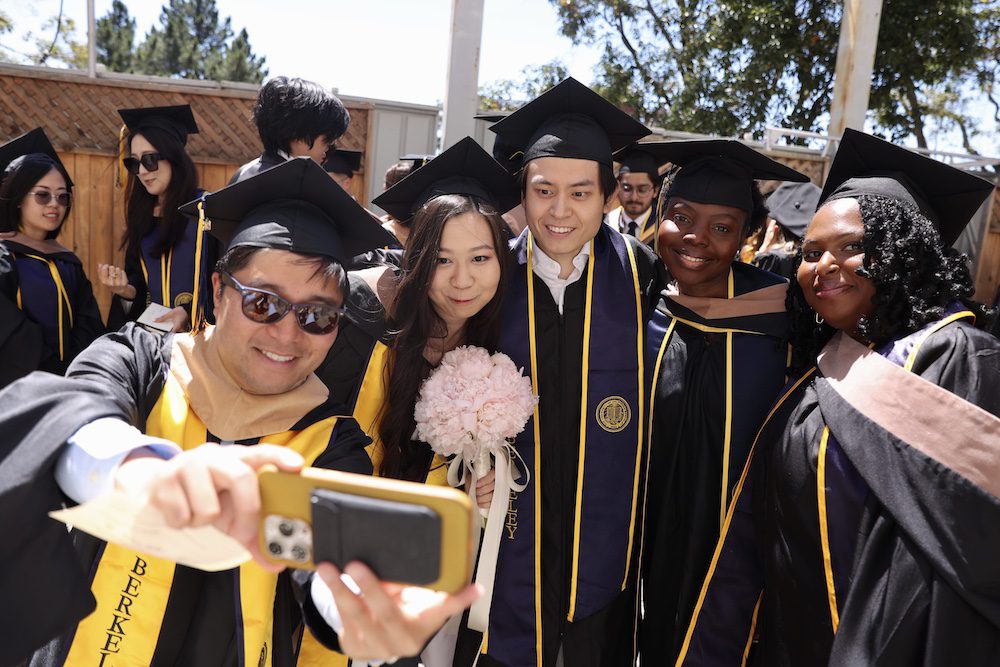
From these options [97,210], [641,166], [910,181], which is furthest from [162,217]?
[910,181]

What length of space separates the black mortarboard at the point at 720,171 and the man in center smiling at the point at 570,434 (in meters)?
0.36

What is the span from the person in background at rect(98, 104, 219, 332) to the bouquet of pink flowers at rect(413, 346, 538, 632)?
7.97 ft

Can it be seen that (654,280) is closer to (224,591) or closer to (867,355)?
(867,355)

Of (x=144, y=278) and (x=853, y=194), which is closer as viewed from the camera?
(x=853, y=194)

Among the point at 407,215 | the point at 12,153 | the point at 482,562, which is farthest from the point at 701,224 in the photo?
the point at 12,153

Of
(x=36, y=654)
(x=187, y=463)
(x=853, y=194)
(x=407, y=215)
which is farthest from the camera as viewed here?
(x=407, y=215)

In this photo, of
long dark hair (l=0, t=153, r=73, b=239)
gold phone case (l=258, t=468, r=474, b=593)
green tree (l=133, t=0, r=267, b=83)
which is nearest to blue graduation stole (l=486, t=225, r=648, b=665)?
gold phone case (l=258, t=468, r=474, b=593)

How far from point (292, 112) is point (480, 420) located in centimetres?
238

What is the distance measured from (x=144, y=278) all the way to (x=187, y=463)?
3.83 metres

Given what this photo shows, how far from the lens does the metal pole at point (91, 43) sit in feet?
21.3

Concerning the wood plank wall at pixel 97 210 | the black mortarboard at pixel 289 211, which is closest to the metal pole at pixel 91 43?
the wood plank wall at pixel 97 210

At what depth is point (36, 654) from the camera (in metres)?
1.65

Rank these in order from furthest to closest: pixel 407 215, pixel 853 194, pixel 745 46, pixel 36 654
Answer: pixel 745 46, pixel 407 215, pixel 853 194, pixel 36 654

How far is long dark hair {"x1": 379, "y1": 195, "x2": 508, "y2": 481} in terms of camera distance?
2.26 meters
